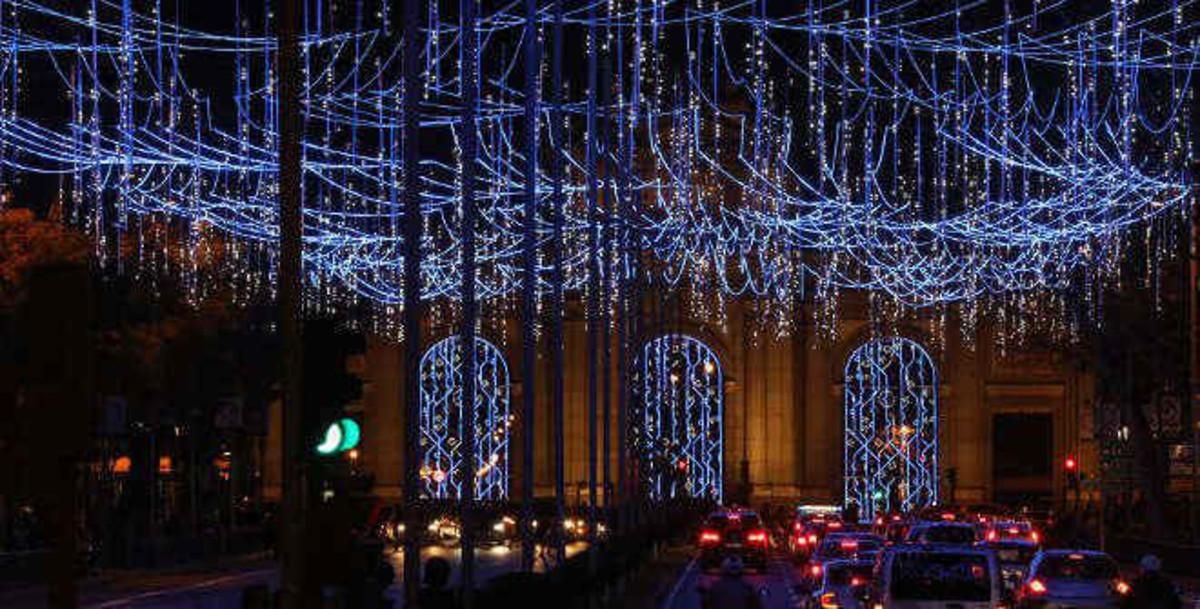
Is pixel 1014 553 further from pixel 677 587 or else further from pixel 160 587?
pixel 160 587

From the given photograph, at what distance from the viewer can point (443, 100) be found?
69.4m

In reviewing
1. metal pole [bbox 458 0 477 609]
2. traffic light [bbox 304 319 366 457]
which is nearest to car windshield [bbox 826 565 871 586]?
metal pole [bbox 458 0 477 609]

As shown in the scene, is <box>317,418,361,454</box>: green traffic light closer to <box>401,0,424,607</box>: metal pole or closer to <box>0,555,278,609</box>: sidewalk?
<box>401,0,424,607</box>: metal pole

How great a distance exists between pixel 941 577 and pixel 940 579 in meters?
0.03

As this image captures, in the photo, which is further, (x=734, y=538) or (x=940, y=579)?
(x=734, y=538)

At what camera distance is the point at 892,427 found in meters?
111

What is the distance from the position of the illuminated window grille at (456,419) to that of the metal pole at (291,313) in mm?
81419

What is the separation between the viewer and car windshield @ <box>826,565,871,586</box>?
3719 cm

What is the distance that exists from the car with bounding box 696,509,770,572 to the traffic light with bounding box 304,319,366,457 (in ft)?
138

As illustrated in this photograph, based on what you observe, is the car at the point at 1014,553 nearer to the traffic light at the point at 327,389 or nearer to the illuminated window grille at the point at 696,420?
the traffic light at the point at 327,389

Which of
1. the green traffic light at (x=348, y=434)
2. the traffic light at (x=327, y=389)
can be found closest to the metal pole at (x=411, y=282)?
the green traffic light at (x=348, y=434)

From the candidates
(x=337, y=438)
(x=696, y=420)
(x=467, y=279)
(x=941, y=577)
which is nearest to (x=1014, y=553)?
(x=467, y=279)

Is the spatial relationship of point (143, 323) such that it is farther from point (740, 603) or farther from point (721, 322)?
point (721, 322)

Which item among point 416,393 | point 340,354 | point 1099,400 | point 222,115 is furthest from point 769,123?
point 340,354
